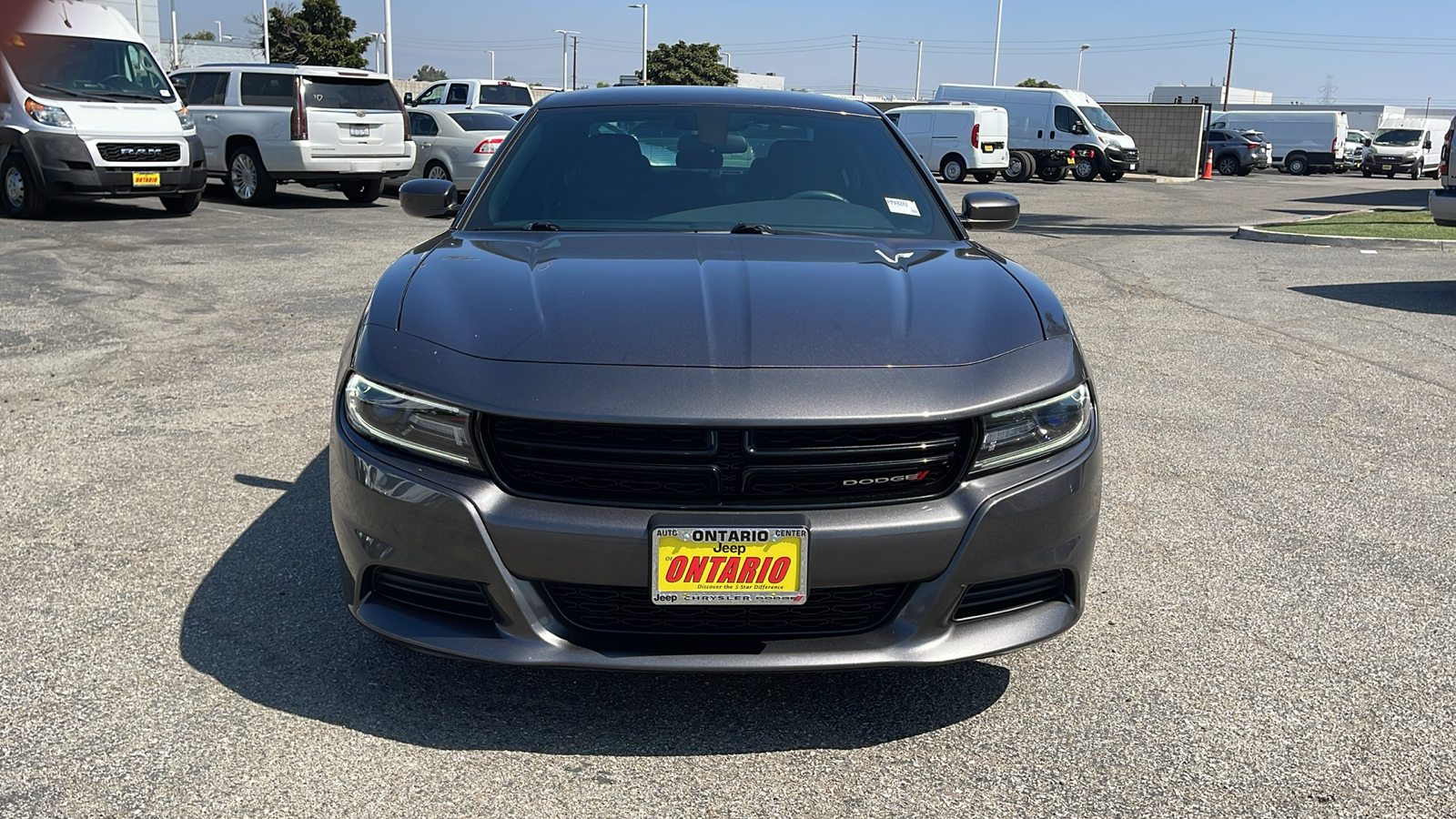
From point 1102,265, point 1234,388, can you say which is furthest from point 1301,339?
point 1102,265

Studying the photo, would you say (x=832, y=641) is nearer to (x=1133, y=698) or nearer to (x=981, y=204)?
(x=1133, y=698)

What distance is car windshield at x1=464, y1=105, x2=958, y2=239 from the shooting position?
3828 mm

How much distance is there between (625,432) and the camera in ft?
8.29

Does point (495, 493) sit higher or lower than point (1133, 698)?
higher

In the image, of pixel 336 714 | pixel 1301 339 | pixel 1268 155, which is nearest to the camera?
pixel 336 714

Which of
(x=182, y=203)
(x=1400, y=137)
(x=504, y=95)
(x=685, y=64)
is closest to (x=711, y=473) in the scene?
(x=182, y=203)

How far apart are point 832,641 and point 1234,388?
4.73 metres

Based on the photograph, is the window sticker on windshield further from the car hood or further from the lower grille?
the lower grille

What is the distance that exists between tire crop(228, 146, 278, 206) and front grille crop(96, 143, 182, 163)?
203 cm

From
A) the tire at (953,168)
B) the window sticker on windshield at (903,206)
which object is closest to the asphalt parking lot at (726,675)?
the window sticker on windshield at (903,206)

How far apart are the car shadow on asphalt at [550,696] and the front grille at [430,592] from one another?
25cm

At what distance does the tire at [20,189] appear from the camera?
44.8 ft

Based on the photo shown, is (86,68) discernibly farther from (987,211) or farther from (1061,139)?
(1061,139)

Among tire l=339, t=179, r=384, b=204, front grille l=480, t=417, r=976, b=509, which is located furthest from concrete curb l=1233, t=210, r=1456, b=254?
front grille l=480, t=417, r=976, b=509
